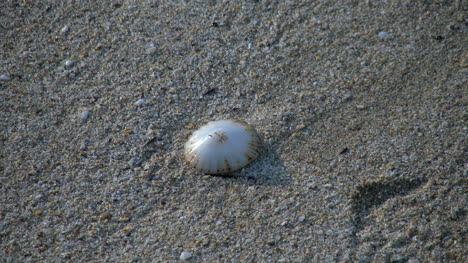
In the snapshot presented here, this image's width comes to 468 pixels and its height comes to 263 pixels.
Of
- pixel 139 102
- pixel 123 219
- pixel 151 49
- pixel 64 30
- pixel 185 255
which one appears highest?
pixel 64 30

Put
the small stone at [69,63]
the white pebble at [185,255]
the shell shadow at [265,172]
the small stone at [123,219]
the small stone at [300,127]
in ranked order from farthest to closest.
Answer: the small stone at [69,63], the small stone at [300,127], the shell shadow at [265,172], the small stone at [123,219], the white pebble at [185,255]

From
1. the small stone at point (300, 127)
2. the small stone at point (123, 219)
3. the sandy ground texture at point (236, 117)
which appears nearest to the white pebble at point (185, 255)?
the sandy ground texture at point (236, 117)

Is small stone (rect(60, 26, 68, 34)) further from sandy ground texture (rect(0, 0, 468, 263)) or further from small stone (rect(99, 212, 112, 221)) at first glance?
small stone (rect(99, 212, 112, 221))

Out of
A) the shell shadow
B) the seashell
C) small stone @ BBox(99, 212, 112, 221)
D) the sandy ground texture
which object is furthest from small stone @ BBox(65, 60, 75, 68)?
the shell shadow

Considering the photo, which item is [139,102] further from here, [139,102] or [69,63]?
[69,63]

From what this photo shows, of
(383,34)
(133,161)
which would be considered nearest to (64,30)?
(133,161)

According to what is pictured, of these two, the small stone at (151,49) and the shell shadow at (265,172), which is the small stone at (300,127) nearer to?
the shell shadow at (265,172)
